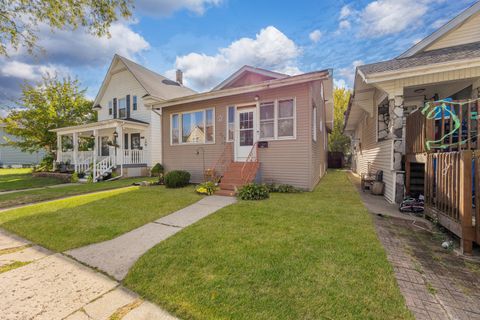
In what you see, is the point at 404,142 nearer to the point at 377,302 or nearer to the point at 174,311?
the point at 377,302

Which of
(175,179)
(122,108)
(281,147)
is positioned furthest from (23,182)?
(281,147)

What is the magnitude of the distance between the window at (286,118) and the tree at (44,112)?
19.4 meters

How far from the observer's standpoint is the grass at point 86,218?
12.1 ft

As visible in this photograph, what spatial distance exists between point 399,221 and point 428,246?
119 cm

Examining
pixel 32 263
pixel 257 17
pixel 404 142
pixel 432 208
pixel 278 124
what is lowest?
pixel 32 263

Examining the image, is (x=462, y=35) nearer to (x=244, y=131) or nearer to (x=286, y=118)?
(x=286, y=118)

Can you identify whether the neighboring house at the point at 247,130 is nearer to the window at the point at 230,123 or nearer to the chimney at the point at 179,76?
the window at the point at 230,123

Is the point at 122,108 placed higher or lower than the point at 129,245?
higher

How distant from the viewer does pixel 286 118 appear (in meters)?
7.46

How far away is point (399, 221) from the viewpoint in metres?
4.23

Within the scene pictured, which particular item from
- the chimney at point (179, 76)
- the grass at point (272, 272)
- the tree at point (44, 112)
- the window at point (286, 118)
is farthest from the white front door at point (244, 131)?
the tree at point (44, 112)

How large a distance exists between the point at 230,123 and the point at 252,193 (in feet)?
11.5

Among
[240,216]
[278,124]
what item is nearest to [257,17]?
[278,124]

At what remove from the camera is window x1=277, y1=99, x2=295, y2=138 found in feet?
24.2
